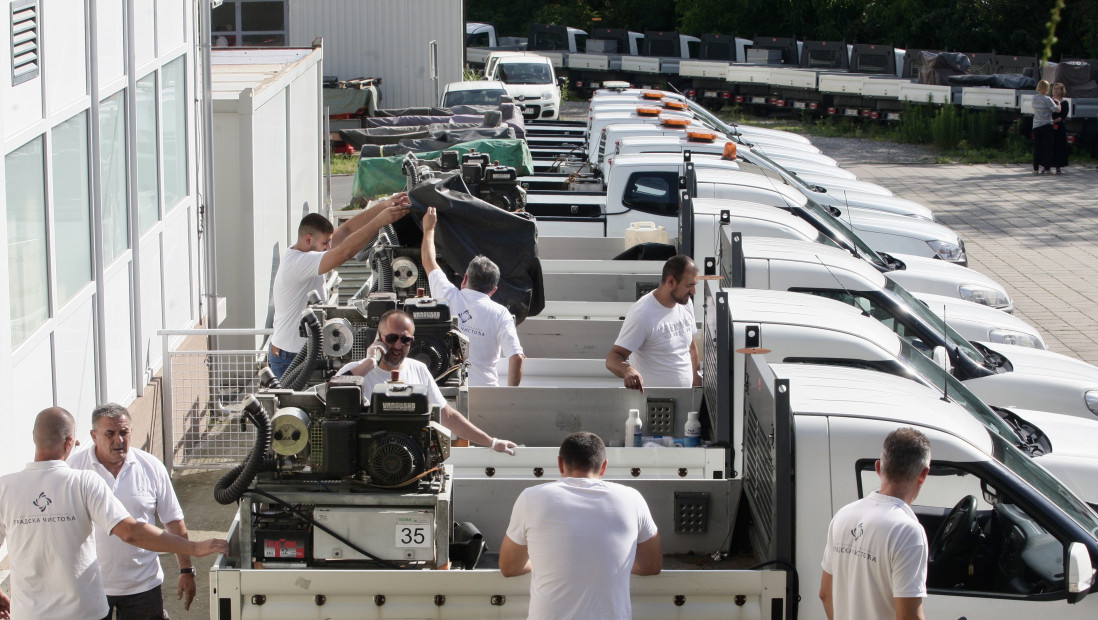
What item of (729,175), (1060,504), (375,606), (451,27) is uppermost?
(451,27)

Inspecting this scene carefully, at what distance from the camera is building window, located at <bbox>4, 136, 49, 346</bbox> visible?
6988mm

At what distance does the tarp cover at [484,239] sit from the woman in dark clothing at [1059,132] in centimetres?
1895

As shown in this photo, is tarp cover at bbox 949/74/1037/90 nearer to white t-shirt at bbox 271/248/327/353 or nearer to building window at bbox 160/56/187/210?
building window at bbox 160/56/187/210

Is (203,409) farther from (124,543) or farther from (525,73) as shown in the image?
(525,73)

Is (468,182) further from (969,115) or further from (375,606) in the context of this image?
(969,115)

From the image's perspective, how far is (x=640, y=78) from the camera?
137 feet

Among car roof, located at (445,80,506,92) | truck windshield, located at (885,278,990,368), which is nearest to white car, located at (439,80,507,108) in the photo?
car roof, located at (445,80,506,92)

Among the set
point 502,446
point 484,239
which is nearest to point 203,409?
point 484,239

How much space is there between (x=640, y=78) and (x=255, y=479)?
37.5 m

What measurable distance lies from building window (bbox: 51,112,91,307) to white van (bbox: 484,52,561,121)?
77.6 feet

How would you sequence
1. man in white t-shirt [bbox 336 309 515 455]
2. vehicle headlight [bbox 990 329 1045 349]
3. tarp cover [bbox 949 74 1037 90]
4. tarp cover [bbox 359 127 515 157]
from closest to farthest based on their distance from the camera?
man in white t-shirt [bbox 336 309 515 455] → vehicle headlight [bbox 990 329 1045 349] → tarp cover [bbox 359 127 515 157] → tarp cover [bbox 949 74 1037 90]

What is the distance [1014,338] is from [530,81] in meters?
23.4

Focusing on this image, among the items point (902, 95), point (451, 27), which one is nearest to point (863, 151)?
point (902, 95)

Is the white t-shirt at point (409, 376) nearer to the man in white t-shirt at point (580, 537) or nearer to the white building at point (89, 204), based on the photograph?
the man in white t-shirt at point (580, 537)
